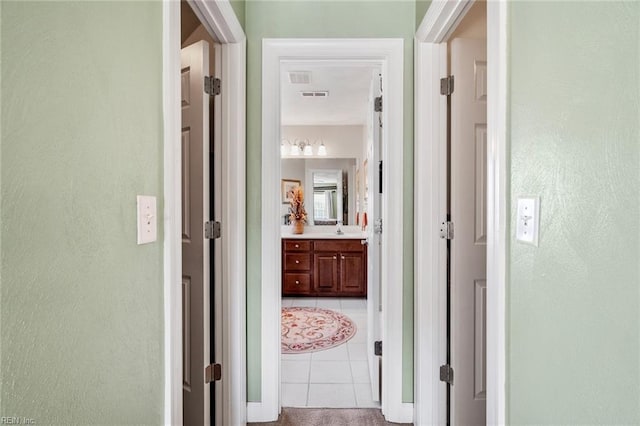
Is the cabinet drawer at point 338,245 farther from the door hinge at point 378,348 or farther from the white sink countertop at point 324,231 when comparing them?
the door hinge at point 378,348

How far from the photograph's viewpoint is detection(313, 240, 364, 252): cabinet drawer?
185 inches

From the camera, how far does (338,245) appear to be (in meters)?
4.71

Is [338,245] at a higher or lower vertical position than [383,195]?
lower

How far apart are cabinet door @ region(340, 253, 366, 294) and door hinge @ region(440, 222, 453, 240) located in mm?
2884

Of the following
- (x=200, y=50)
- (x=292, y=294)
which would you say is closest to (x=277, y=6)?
(x=200, y=50)

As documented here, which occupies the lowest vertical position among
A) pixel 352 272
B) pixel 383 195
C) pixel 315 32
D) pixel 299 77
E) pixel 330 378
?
pixel 330 378

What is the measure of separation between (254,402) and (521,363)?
1.56m

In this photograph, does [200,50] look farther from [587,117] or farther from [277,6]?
[587,117]

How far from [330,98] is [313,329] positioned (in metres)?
2.40

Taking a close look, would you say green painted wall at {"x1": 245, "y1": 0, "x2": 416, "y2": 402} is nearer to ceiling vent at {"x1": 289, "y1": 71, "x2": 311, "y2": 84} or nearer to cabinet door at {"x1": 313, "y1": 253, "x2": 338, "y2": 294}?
ceiling vent at {"x1": 289, "y1": 71, "x2": 311, "y2": 84}

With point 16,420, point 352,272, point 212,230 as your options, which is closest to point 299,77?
point 212,230

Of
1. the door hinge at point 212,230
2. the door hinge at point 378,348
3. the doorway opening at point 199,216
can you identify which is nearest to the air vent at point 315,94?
the doorway opening at point 199,216

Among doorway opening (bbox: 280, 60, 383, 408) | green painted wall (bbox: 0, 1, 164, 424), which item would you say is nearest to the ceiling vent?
doorway opening (bbox: 280, 60, 383, 408)

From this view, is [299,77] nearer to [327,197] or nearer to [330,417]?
[327,197]
